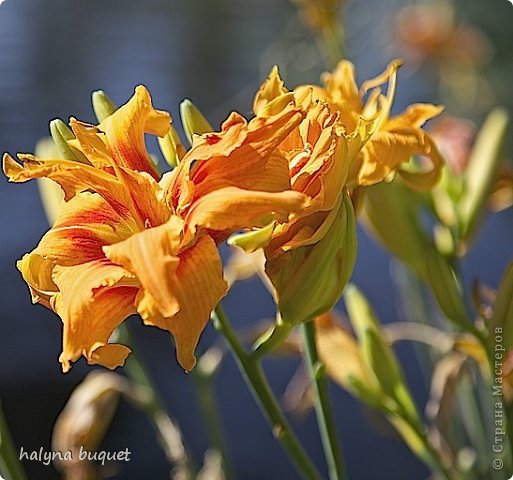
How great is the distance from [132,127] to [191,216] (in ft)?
0.14

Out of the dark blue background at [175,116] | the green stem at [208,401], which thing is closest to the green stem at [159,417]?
the green stem at [208,401]

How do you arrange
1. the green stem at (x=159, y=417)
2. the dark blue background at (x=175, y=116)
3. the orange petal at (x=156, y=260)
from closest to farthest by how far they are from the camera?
1. the orange petal at (x=156, y=260)
2. the green stem at (x=159, y=417)
3. the dark blue background at (x=175, y=116)

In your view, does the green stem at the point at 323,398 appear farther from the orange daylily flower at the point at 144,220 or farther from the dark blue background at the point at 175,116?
the dark blue background at the point at 175,116

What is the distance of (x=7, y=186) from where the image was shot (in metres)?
0.82

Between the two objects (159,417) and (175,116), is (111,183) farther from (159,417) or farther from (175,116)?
(175,116)

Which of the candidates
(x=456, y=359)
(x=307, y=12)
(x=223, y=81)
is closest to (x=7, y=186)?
(x=223, y=81)

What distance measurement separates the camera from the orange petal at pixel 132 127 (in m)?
0.24

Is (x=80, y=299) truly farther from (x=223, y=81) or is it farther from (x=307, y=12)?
(x=223, y=81)

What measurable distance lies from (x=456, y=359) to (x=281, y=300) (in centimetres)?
12

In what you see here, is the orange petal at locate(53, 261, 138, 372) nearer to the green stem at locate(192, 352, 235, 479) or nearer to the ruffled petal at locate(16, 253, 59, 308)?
the ruffled petal at locate(16, 253, 59, 308)

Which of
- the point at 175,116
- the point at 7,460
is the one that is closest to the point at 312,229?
the point at 7,460

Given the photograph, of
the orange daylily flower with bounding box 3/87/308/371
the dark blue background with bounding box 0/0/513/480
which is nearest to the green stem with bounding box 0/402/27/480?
the orange daylily flower with bounding box 3/87/308/371

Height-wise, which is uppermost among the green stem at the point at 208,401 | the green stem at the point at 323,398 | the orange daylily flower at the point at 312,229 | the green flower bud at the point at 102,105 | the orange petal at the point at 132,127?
the green flower bud at the point at 102,105

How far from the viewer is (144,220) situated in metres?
0.23
